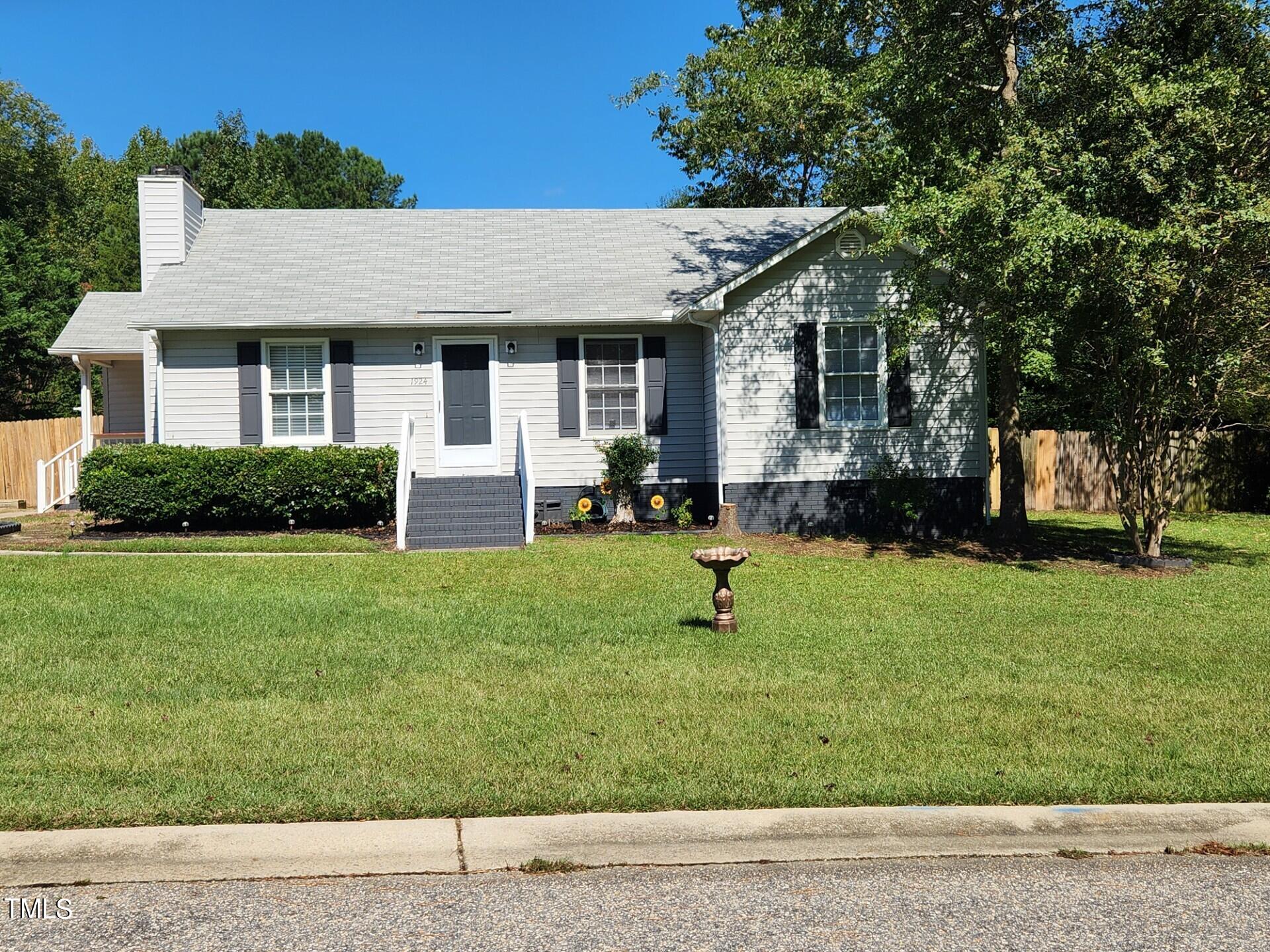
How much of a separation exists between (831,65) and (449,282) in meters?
6.72

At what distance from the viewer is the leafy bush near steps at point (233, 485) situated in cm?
1399

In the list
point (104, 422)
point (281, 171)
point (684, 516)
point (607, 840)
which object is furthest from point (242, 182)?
point (607, 840)

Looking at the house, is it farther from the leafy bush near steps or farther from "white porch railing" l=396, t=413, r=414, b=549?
the leafy bush near steps

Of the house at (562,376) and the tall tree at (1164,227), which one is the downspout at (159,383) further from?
the tall tree at (1164,227)

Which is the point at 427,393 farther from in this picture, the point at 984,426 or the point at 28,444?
the point at 28,444

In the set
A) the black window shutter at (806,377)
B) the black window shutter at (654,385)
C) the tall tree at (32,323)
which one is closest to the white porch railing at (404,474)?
the black window shutter at (654,385)

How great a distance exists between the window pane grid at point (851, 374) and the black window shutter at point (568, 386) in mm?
3770

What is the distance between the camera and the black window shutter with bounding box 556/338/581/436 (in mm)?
15930

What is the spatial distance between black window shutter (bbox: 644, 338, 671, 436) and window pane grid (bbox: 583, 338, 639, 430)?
16cm

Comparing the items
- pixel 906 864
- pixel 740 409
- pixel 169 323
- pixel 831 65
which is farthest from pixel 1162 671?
pixel 169 323

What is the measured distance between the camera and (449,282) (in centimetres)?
1678

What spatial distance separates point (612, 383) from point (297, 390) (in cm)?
476

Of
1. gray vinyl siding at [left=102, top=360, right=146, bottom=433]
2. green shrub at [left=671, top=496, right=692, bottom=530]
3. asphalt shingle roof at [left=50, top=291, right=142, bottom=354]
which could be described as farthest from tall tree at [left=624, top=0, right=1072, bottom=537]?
gray vinyl siding at [left=102, top=360, right=146, bottom=433]

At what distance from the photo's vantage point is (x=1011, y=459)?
46.8 ft
